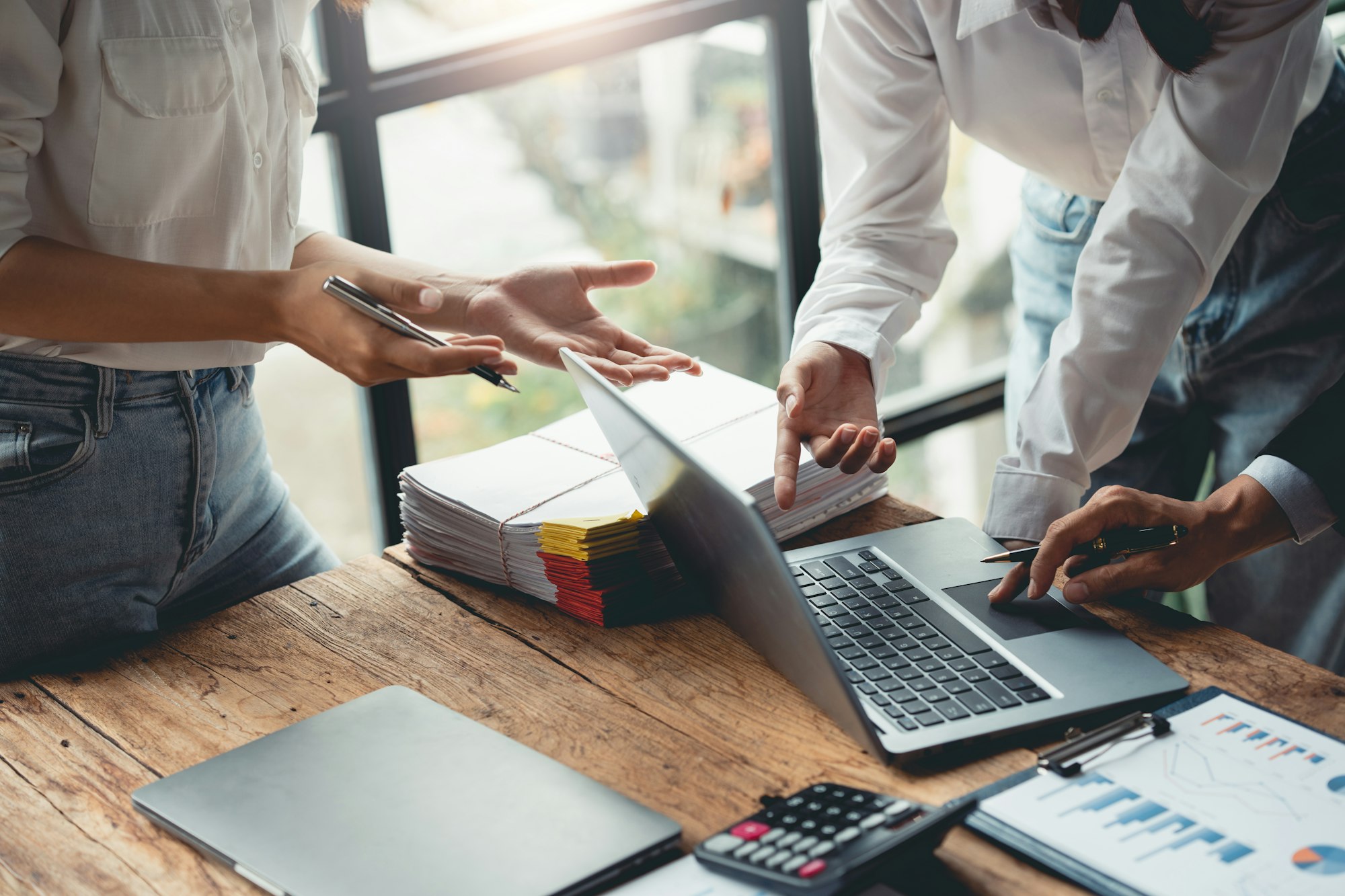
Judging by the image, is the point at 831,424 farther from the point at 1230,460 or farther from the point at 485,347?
the point at 1230,460

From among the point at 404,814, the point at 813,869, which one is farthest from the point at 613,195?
the point at 813,869

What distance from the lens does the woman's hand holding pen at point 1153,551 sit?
107cm

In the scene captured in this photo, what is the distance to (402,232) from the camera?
2.02 m

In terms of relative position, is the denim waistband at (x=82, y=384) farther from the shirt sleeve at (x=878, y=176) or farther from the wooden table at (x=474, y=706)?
the shirt sleeve at (x=878, y=176)

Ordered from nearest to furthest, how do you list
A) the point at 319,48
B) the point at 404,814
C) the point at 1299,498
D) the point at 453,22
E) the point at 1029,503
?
the point at 404,814 → the point at 1299,498 → the point at 1029,503 → the point at 319,48 → the point at 453,22

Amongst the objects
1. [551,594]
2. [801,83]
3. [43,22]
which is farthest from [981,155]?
[43,22]

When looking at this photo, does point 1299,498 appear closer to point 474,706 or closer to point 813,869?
point 813,869

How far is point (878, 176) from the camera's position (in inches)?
59.7

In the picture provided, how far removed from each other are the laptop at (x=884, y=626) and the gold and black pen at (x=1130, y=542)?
0.18 feet

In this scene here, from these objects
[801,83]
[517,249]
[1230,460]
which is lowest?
[1230,460]

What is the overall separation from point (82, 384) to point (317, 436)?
908mm

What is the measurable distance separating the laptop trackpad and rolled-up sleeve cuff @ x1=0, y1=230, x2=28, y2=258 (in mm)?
960

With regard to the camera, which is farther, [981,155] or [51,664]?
[981,155]

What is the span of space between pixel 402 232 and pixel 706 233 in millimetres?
734
